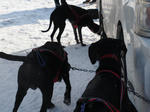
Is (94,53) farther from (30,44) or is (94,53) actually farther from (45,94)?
(30,44)

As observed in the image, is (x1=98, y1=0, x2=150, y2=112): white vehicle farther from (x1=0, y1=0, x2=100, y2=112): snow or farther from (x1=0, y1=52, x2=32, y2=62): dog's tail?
(x1=0, y1=0, x2=100, y2=112): snow

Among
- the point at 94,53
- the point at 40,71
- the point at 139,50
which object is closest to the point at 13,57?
the point at 40,71

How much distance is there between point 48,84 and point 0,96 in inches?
58.1

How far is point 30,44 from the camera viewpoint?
6848mm

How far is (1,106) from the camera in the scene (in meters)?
3.83

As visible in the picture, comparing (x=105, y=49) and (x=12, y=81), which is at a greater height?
(x=105, y=49)

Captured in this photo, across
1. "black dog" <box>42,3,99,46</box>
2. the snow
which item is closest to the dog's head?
the snow

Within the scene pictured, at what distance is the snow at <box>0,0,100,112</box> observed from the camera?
3956 millimetres

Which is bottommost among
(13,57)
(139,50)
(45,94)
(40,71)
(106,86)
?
(45,94)

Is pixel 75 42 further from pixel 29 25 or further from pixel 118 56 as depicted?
pixel 118 56

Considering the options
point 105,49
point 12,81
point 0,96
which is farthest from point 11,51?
point 105,49

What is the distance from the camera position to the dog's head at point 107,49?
2.77 m

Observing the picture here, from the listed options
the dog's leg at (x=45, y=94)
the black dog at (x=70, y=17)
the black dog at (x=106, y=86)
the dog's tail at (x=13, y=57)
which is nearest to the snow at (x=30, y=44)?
the black dog at (x=70, y=17)

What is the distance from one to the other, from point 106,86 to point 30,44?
489 centimetres
